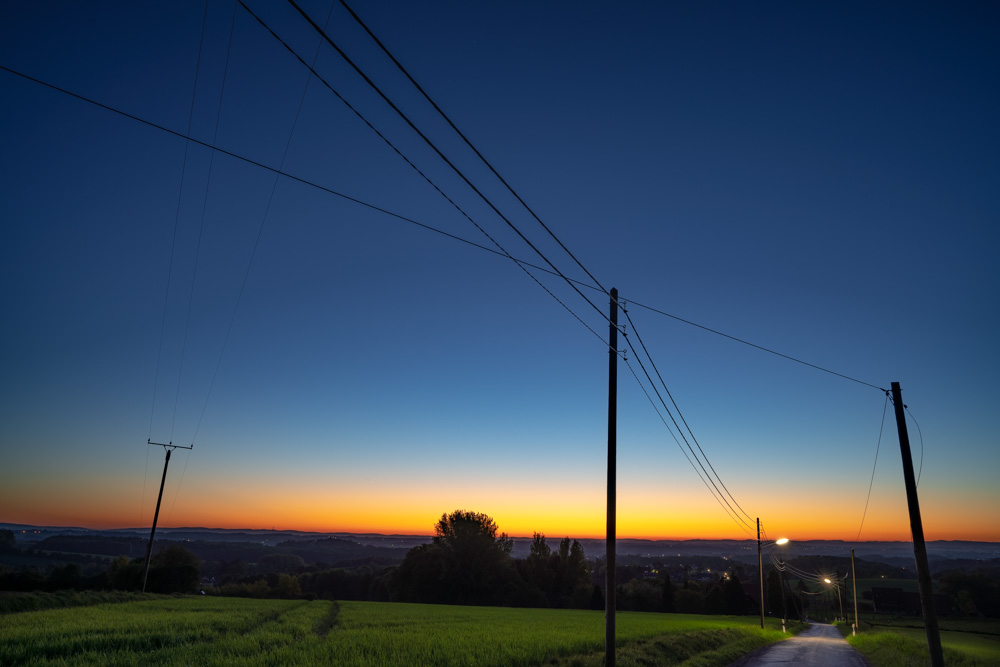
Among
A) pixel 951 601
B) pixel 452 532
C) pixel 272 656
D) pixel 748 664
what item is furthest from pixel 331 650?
pixel 951 601

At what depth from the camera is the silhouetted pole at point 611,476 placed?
13094 mm

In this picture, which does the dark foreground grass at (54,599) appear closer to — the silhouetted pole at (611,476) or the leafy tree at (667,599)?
the silhouetted pole at (611,476)

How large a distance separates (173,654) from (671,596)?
94930 millimetres

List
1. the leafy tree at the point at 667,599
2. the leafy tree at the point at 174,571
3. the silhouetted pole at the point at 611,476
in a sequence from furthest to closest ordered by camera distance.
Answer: the leafy tree at the point at 667,599 → the leafy tree at the point at 174,571 → the silhouetted pole at the point at 611,476

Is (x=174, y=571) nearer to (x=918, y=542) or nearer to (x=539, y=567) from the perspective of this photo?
(x=539, y=567)

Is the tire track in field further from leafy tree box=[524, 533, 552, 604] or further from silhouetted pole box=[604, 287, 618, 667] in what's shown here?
leafy tree box=[524, 533, 552, 604]

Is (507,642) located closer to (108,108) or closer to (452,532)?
(108,108)

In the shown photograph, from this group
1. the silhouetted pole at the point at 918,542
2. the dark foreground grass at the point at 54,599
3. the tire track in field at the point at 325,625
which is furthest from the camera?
the dark foreground grass at the point at 54,599

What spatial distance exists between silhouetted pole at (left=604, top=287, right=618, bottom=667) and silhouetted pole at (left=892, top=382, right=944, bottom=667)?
9.05 meters

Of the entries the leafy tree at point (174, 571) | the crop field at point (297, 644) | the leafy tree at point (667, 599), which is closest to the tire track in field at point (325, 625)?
the crop field at point (297, 644)

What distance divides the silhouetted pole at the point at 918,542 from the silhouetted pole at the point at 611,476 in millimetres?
9050

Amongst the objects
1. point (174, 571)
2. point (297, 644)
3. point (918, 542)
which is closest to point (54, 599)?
point (297, 644)

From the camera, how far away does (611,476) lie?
14102mm

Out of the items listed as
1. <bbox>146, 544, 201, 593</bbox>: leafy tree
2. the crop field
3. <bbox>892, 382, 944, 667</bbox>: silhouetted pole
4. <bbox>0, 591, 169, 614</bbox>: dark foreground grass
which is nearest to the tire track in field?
the crop field
